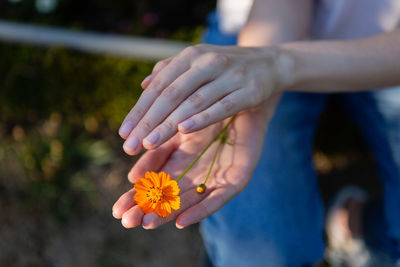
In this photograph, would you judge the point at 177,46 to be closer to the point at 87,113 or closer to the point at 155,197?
the point at 87,113

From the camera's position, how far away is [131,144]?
2.73 ft

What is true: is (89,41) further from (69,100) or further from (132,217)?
(132,217)

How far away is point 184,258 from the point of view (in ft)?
6.77

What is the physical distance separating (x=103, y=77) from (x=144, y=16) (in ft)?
1.47

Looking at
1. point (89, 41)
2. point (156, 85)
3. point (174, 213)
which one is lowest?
point (174, 213)

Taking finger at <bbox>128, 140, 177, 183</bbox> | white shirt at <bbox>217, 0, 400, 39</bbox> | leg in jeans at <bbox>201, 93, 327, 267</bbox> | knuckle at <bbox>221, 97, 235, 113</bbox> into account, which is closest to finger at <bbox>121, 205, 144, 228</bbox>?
finger at <bbox>128, 140, 177, 183</bbox>

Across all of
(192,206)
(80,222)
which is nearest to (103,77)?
(80,222)

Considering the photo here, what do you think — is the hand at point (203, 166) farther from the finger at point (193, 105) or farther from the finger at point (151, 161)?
the finger at point (193, 105)

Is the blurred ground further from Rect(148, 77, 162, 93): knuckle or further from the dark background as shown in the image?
Rect(148, 77, 162, 93): knuckle

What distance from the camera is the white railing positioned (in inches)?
72.2

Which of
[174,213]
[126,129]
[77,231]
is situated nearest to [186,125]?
[126,129]

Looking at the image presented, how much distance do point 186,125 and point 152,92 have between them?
0.13 meters

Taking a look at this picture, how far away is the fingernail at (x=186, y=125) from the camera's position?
85 cm

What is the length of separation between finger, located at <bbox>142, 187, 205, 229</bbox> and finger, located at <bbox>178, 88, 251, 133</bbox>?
0.22 m
